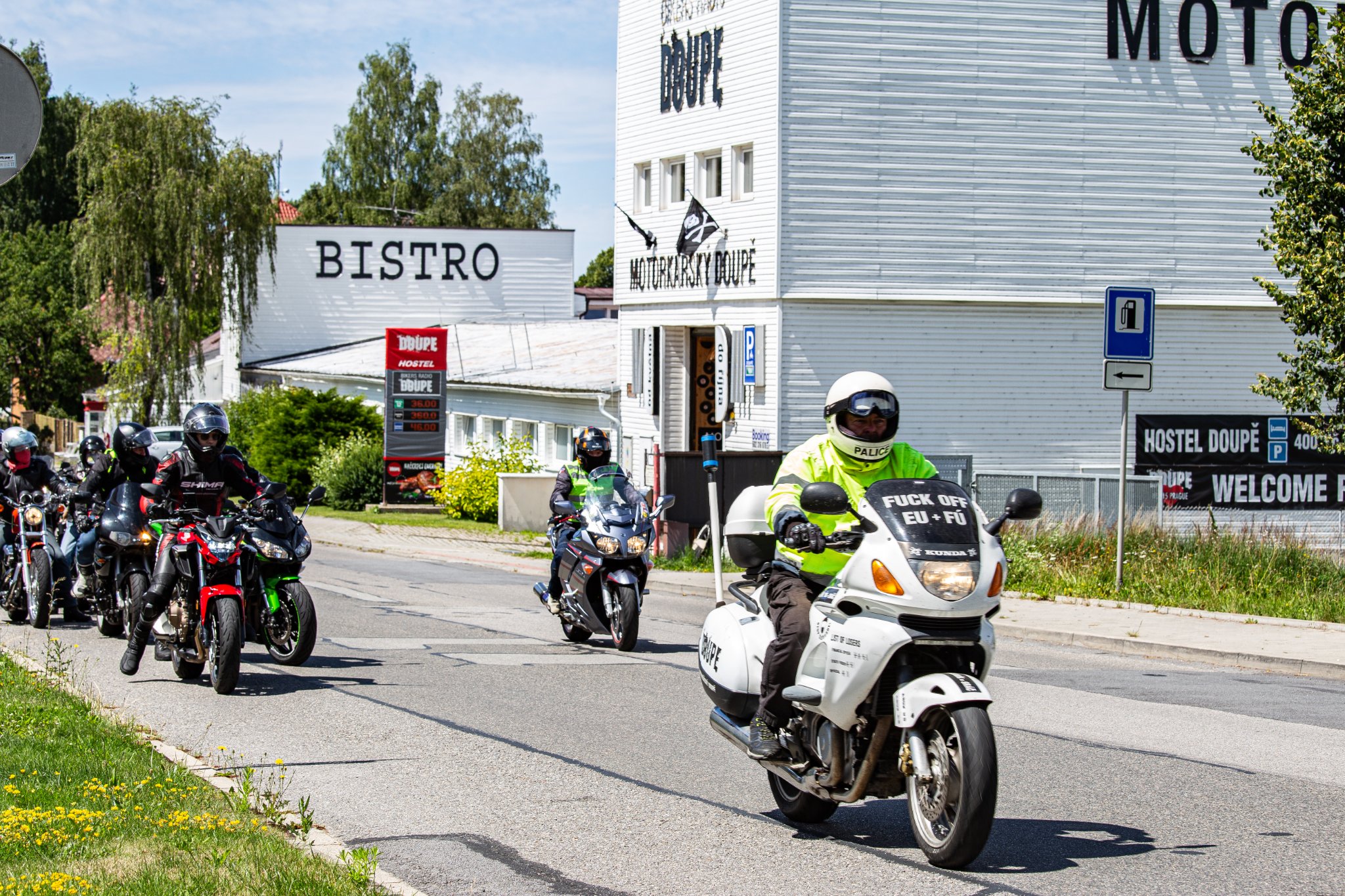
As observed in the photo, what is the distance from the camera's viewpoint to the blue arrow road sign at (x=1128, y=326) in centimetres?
1716

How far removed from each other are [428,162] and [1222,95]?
5439 centimetres

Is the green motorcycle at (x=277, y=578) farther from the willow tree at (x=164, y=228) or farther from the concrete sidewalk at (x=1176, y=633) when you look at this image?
the willow tree at (x=164, y=228)

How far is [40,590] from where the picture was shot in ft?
47.1

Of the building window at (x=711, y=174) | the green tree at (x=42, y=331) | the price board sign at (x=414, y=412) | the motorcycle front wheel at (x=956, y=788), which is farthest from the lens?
the green tree at (x=42, y=331)

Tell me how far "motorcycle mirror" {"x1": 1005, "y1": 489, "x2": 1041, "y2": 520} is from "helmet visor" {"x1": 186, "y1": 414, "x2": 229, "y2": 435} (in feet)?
22.0

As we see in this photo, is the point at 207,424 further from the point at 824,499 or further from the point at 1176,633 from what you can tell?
the point at 1176,633

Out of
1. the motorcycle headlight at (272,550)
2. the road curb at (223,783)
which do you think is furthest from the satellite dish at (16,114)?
the motorcycle headlight at (272,550)

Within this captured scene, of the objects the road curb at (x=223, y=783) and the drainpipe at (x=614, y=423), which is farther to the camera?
the drainpipe at (x=614, y=423)

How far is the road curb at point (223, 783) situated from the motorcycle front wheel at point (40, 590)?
3.00m

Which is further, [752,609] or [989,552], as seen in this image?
[752,609]

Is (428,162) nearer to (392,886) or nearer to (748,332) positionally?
(748,332)

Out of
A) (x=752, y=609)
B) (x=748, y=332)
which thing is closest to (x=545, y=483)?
(x=748, y=332)

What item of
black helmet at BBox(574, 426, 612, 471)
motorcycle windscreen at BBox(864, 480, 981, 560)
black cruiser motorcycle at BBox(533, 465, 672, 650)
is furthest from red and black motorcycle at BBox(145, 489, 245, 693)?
motorcycle windscreen at BBox(864, 480, 981, 560)

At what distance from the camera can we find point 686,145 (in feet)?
102
